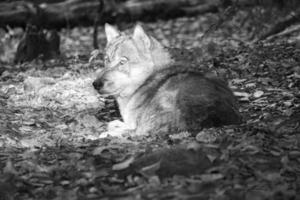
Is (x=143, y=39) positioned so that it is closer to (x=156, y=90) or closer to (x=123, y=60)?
(x=123, y=60)

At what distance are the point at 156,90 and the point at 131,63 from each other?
0.60 metres

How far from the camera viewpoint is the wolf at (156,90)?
5.87m

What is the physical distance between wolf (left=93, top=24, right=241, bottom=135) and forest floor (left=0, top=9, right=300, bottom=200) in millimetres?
229

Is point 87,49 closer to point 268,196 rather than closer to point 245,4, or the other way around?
point 245,4

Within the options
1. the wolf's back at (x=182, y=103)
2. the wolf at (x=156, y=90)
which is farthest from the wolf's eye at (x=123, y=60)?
the wolf's back at (x=182, y=103)

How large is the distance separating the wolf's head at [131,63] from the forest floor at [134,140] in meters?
0.62

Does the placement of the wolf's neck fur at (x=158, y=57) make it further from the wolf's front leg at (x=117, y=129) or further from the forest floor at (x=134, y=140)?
the forest floor at (x=134, y=140)

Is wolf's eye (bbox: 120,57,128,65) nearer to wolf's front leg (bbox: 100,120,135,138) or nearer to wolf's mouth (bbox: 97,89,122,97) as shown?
wolf's mouth (bbox: 97,89,122,97)

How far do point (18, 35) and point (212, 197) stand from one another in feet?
41.5

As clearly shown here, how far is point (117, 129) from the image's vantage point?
6680mm

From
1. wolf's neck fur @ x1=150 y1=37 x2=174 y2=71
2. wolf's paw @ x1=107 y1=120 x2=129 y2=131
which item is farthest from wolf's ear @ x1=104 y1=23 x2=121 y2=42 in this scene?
wolf's paw @ x1=107 y1=120 x2=129 y2=131

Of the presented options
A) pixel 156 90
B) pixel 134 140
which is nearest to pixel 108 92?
pixel 156 90

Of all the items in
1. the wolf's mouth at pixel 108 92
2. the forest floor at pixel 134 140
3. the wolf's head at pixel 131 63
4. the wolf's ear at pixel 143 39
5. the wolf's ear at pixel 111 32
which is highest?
the wolf's ear at pixel 111 32

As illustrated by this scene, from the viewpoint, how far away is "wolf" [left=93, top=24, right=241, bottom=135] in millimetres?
5871
